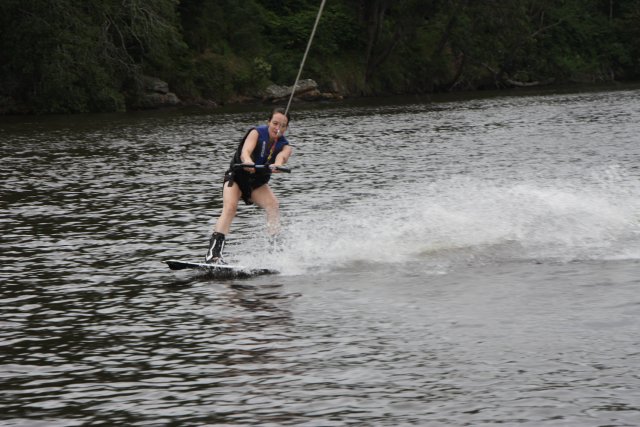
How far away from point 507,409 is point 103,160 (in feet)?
69.1

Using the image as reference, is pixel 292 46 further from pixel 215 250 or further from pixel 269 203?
pixel 215 250

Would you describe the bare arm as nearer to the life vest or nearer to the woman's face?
the life vest

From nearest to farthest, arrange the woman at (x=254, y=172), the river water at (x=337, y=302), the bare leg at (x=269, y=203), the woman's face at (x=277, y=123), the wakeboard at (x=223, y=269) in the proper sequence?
1. the river water at (x=337, y=302)
2. the wakeboard at (x=223, y=269)
3. the woman at (x=254, y=172)
4. the woman's face at (x=277, y=123)
5. the bare leg at (x=269, y=203)

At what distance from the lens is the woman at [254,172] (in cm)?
1155

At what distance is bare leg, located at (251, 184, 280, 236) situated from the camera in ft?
39.5

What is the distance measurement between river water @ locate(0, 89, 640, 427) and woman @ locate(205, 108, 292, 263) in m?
0.53

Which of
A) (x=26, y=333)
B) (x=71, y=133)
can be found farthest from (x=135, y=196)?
(x=71, y=133)

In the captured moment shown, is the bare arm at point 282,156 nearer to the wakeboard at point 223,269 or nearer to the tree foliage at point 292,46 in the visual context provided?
the wakeboard at point 223,269

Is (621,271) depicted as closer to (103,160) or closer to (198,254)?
(198,254)

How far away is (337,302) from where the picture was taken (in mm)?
9695

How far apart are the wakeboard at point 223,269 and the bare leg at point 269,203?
3.37 feet

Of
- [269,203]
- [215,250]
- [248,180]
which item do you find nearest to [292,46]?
[269,203]

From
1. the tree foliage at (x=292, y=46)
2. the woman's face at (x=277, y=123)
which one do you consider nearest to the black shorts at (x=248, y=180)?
the woman's face at (x=277, y=123)

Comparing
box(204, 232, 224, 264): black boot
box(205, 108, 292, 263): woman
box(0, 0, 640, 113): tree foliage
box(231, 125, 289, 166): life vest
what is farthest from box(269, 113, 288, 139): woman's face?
box(0, 0, 640, 113): tree foliage
